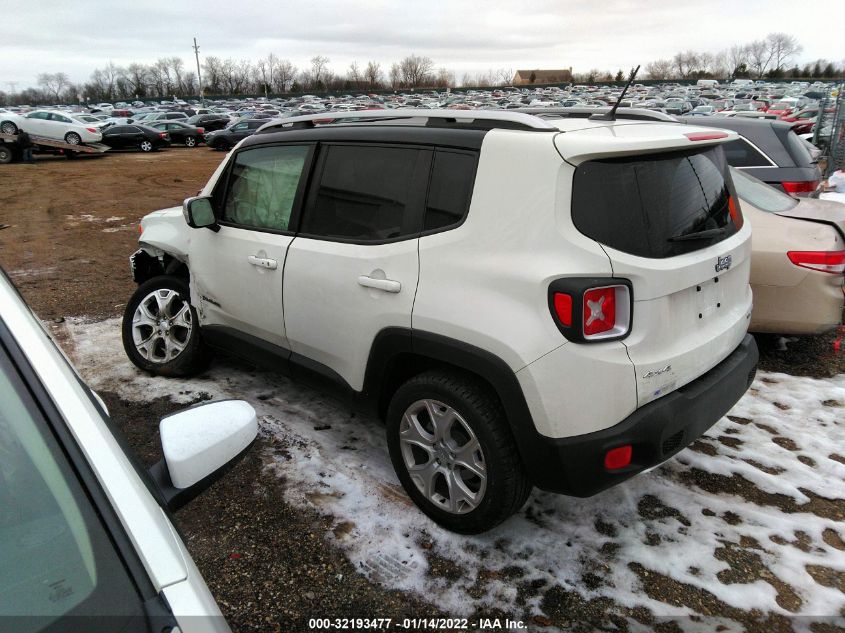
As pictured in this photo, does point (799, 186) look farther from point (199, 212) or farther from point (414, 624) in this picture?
point (414, 624)

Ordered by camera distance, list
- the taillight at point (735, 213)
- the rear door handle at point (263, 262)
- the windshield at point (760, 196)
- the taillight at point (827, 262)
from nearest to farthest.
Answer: the taillight at point (735, 213) < the rear door handle at point (263, 262) < the taillight at point (827, 262) < the windshield at point (760, 196)

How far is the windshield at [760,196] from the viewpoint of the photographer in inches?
185

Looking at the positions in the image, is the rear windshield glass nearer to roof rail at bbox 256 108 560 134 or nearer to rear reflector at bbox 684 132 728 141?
rear reflector at bbox 684 132 728 141

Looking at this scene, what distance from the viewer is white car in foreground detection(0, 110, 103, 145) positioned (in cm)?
2258

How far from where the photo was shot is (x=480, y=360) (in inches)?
94.9

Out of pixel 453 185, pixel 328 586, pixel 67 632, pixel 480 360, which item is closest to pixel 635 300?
pixel 480 360

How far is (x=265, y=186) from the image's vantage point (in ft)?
12.2

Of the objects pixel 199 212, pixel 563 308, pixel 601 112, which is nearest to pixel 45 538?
pixel 563 308

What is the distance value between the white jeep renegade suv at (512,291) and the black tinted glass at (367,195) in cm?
1

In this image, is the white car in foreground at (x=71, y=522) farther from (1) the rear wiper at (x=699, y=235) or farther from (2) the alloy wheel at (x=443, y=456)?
(1) the rear wiper at (x=699, y=235)

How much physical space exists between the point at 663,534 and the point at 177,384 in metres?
3.50

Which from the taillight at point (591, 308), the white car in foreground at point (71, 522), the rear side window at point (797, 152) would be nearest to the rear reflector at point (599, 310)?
the taillight at point (591, 308)

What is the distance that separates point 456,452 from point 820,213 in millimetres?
3970

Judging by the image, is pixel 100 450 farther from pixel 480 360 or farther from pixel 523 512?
pixel 523 512
